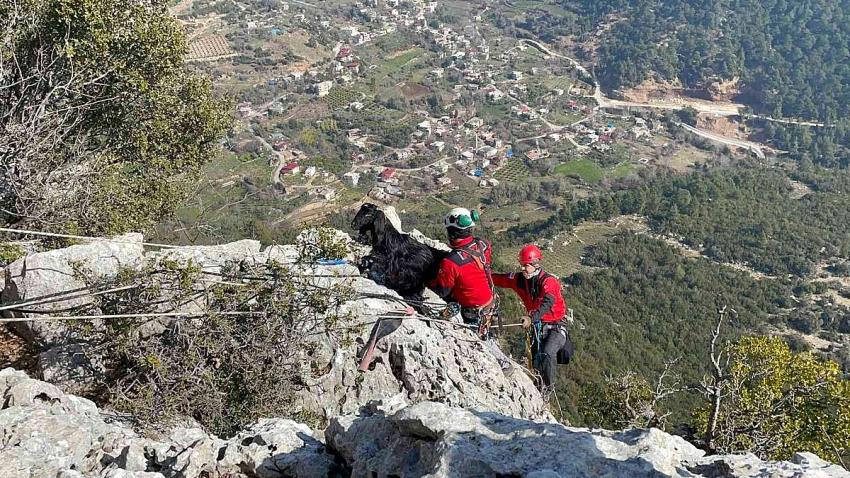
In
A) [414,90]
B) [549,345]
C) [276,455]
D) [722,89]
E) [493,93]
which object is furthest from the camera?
[722,89]

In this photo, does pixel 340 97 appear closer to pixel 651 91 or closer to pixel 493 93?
pixel 493 93

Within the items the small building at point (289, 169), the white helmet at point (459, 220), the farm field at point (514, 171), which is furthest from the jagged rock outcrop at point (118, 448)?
the farm field at point (514, 171)

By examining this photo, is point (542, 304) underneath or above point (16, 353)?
above

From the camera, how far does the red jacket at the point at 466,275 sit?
18.7ft

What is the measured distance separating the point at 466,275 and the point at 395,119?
77.6 m

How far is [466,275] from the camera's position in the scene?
18.8ft

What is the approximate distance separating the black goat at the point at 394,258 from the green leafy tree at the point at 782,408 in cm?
435

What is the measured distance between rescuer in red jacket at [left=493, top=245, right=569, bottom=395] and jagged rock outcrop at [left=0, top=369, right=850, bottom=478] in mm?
2209

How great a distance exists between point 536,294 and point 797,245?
60.6 metres

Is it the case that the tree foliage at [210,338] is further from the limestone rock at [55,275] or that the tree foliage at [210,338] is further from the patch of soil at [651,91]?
the patch of soil at [651,91]

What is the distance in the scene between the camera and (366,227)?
6477mm

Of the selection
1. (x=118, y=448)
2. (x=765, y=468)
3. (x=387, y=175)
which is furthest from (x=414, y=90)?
(x=765, y=468)

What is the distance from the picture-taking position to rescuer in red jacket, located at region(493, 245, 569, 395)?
230 inches

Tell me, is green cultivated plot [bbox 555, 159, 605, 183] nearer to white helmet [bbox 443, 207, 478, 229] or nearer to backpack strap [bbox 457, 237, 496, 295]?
backpack strap [bbox 457, 237, 496, 295]
